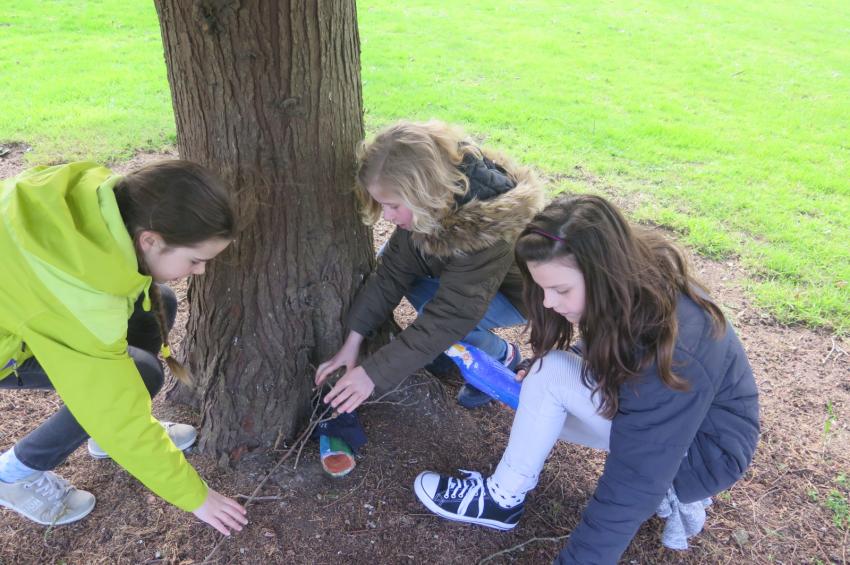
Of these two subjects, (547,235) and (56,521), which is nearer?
(547,235)

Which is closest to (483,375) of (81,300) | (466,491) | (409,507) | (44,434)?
(466,491)

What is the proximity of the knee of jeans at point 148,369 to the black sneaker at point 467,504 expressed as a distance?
3.36ft

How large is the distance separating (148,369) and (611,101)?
5.83 metres

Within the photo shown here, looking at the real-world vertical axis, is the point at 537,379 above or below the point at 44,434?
above

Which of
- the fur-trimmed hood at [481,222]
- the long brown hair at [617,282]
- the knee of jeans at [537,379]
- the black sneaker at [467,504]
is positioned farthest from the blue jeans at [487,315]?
the long brown hair at [617,282]

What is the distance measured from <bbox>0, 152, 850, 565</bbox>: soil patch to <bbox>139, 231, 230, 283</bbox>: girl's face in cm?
87

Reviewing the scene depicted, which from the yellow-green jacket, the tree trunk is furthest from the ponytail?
the yellow-green jacket

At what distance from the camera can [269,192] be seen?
81.5 inches

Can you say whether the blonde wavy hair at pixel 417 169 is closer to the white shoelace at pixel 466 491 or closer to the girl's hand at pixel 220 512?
the white shoelace at pixel 466 491

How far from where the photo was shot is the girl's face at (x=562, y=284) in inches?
69.5

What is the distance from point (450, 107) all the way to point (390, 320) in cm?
395

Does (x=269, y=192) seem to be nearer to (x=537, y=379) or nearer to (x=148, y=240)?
(x=148, y=240)

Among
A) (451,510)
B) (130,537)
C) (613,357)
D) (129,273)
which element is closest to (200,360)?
(130,537)

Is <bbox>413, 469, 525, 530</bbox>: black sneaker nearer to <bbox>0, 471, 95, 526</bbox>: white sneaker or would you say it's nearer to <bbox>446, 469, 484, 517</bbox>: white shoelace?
<bbox>446, 469, 484, 517</bbox>: white shoelace
